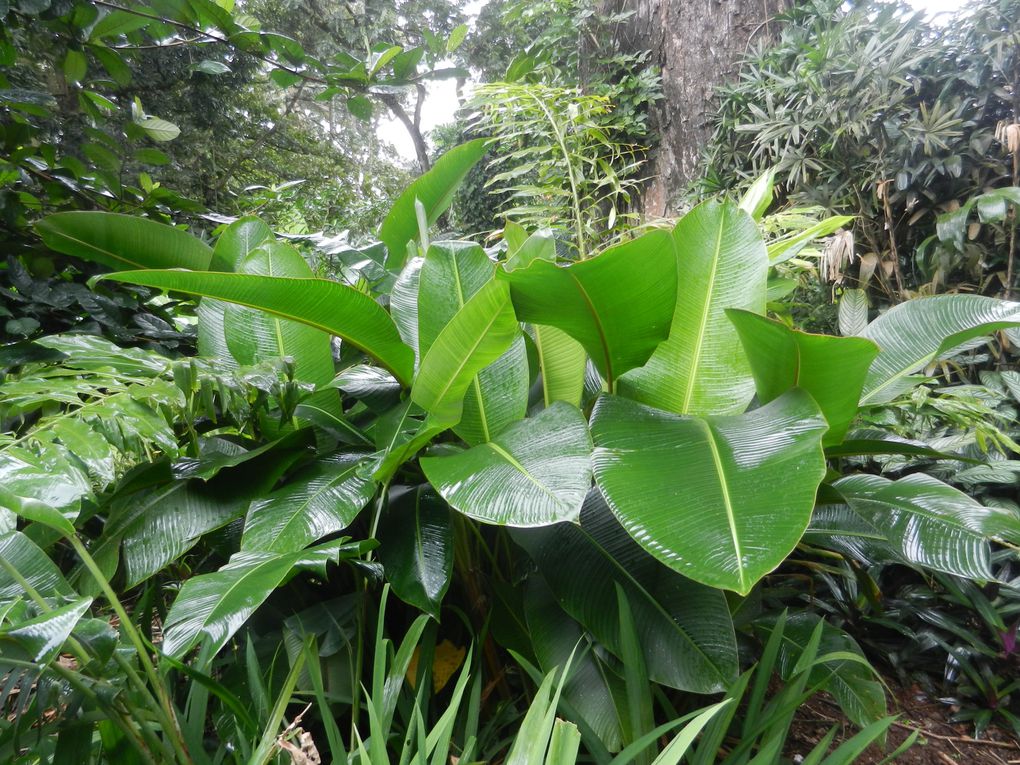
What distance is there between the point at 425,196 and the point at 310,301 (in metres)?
0.79

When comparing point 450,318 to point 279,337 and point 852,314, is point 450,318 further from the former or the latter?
point 852,314

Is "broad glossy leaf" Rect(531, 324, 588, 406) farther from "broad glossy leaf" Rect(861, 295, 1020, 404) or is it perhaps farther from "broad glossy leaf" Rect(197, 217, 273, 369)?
"broad glossy leaf" Rect(197, 217, 273, 369)

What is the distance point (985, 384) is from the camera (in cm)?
202

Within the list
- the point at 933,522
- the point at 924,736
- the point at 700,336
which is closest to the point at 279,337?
the point at 700,336

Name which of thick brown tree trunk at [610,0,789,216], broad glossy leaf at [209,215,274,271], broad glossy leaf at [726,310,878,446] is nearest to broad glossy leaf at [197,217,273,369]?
broad glossy leaf at [209,215,274,271]

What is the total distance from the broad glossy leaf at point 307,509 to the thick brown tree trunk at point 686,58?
3382 millimetres

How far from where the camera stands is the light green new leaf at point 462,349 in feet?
2.46

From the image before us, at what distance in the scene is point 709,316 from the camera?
939 millimetres

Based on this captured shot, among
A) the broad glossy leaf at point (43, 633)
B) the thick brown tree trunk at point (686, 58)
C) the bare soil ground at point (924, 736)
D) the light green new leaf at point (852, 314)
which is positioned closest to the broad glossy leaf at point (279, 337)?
the broad glossy leaf at point (43, 633)

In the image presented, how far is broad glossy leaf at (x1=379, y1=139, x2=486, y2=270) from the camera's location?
150 cm

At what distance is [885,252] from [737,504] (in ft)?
7.93

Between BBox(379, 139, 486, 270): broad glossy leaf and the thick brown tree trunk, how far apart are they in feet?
8.44

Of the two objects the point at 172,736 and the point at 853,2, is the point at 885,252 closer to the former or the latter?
the point at 853,2

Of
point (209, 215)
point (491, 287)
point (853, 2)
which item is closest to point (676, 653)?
point (491, 287)
